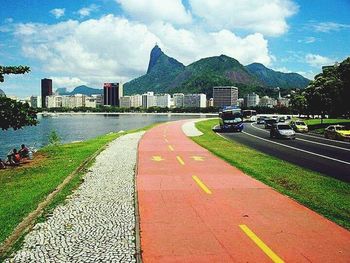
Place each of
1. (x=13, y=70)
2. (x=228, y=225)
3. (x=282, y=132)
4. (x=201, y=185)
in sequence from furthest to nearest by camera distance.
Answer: (x=282, y=132), (x=13, y=70), (x=201, y=185), (x=228, y=225)

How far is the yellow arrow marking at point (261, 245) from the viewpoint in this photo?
7.32 metres

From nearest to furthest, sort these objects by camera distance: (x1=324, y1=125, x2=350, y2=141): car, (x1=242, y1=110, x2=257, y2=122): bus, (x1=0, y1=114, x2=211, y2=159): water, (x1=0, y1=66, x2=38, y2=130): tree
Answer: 1. (x1=0, y1=66, x2=38, y2=130): tree
2. (x1=324, y1=125, x2=350, y2=141): car
3. (x1=0, y1=114, x2=211, y2=159): water
4. (x1=242, y1=110, x2=257, y2=122): bus

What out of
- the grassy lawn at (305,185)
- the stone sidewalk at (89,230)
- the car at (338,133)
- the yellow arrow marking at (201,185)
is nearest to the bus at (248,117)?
the car at (338,133)

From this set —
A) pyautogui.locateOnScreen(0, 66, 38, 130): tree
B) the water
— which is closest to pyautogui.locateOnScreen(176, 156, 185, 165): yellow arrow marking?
pyautogui.locateOnScreen(0, 66, 38, 130): tree

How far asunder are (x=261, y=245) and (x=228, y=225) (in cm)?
144

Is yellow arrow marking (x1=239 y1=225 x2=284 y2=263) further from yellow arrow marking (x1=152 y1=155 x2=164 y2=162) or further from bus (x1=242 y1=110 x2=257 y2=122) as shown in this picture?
bus (x1=242 y1=110 x2=257 y2=122)

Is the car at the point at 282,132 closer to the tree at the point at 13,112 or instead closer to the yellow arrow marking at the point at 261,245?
the tree at the point at 13,112

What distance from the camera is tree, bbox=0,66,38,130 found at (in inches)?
813

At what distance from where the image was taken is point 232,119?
161 feet

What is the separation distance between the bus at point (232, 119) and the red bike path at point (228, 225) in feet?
110

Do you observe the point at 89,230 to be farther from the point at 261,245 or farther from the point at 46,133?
the point at 46,133

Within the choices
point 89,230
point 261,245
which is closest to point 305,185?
point 261,245

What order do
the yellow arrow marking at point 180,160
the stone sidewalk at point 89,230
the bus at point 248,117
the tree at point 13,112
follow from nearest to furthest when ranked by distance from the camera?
the stone sidewalk at point 89,230, the yellow arrow marking at point 180,160, the tree at point 13,112, the bus at point 248,117

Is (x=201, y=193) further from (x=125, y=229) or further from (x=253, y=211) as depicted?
(x=125, y=229)
